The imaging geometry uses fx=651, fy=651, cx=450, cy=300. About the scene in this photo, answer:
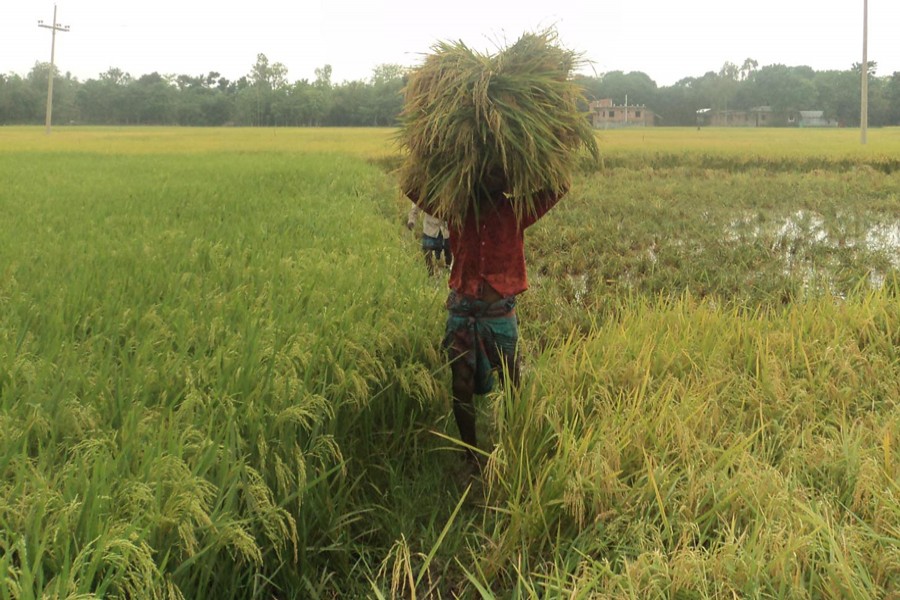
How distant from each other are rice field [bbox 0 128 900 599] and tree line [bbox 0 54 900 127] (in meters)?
35.2

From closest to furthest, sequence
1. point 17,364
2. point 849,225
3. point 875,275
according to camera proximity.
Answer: point 17,364
point 875,275
point 849,225

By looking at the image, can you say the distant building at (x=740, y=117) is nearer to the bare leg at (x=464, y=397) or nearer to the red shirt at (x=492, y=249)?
the red shirt at (x=492, y=249)

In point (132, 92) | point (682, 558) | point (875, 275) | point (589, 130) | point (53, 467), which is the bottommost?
point (682, 558)

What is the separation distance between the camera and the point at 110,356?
2.02m

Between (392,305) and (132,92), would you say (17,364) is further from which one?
(132,92)

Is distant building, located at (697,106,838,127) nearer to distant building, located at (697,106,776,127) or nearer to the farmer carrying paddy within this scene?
distant building, located at (697,106,776,127)

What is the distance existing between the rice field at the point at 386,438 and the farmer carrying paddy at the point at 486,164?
159 mm

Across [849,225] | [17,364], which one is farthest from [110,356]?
[849,225]

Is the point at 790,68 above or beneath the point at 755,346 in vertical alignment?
above

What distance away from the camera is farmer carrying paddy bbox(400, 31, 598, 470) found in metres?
2.28

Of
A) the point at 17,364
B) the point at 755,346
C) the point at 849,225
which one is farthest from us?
the point at 849,225

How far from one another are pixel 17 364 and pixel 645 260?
517 centimetres

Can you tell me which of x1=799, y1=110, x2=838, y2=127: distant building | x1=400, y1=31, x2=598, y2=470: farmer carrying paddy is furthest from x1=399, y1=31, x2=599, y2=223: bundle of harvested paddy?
x1=799, y1=110, x2=838, y2=127: distant building

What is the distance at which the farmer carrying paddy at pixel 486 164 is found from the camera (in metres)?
2.28
